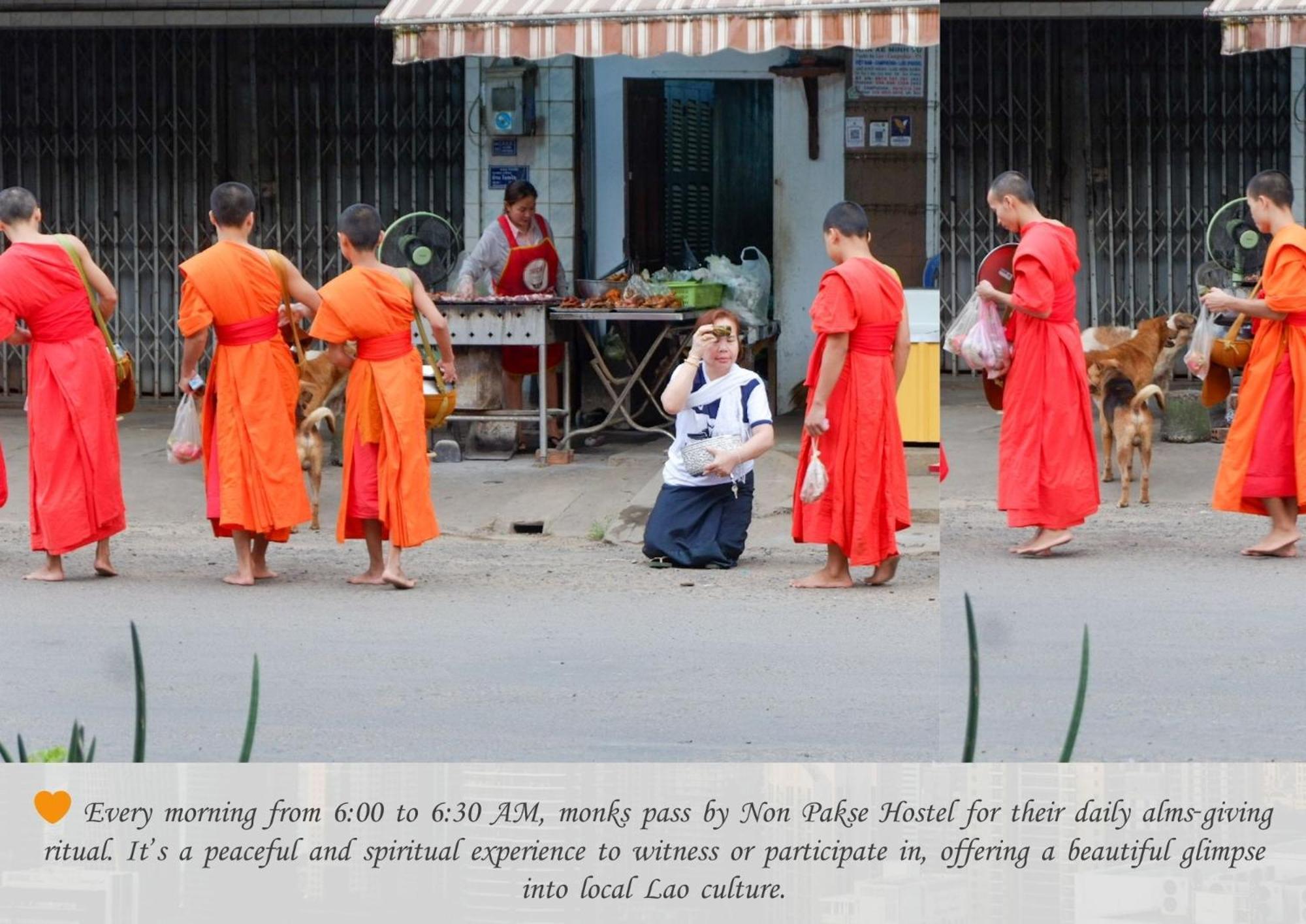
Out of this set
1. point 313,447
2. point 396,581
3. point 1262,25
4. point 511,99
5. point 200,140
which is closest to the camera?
point 396,581

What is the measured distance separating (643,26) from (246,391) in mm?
3512

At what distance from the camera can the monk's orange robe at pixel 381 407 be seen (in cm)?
777

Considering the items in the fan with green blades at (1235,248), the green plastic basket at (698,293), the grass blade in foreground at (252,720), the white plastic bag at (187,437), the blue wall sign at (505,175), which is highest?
the blue wall sign at (505,175)

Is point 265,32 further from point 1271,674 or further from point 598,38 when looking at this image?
point 1271,674

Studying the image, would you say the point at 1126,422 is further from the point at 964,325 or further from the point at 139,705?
the point at 139,705

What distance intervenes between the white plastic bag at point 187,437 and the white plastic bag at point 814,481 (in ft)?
8.55

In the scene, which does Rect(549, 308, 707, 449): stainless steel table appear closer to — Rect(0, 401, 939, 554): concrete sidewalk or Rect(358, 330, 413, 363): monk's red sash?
Rect(0, 401, 939, 554): concrete sidewalk

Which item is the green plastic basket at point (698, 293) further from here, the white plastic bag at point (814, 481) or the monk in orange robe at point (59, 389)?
the monk in orange robe at point (59, 389)

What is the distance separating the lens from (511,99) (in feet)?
39.4

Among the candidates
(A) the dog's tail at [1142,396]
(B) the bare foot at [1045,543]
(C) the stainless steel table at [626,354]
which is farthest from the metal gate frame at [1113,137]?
(B) the bare foot at [1045,543]

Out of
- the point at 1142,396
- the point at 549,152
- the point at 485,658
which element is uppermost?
the point at 549,152

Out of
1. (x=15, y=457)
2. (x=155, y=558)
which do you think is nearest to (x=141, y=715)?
(x=155, y=558)

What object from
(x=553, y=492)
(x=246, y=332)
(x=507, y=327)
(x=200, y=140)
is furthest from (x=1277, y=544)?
(x=200, y=140)

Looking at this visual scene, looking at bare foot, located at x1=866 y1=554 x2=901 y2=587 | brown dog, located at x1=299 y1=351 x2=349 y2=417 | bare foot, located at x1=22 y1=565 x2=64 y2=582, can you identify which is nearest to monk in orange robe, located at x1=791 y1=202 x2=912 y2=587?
bare foot, located at x1=866 y1=554 x2=901 y2=587
